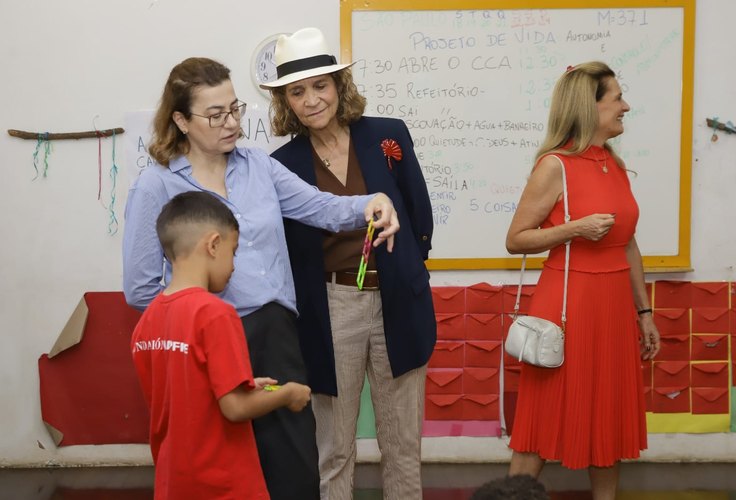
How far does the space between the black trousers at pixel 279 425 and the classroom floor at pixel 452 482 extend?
4.60ft

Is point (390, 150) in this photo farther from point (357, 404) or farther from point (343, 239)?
point (357, 404)

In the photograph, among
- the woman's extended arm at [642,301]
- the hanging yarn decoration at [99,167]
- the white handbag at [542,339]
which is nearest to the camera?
the white handbag at [542,339]

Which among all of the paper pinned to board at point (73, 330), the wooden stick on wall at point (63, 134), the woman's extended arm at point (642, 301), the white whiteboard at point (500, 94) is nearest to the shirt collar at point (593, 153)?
the woman's extended arm at point (642, 301)

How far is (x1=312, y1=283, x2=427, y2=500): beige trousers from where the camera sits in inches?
93.0

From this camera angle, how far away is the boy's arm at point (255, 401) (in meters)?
1.68

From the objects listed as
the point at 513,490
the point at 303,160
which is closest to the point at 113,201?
the point at 303,160

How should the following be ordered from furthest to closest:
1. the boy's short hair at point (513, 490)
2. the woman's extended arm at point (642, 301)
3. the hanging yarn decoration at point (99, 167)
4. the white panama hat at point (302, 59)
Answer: the hanging yarn decoration at point (99, 167)
the woman's extended arm at point (642, 301)
the white panama hat at point (302, 59)
the boy's short hair at point (513, 490)

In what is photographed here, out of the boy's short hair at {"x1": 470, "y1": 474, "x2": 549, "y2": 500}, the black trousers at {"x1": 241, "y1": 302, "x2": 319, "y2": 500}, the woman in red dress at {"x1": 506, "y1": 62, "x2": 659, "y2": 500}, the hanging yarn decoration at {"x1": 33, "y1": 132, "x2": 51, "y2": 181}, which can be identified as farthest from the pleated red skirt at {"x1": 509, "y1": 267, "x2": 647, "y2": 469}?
the hanging yarn decoration at {"x1": 33, "y1": 132, "x2": 51, "y2": 181}

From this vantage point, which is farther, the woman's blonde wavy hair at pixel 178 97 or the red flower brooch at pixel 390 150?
the red flower brooch at pixel 390 150

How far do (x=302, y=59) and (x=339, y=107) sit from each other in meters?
0.17

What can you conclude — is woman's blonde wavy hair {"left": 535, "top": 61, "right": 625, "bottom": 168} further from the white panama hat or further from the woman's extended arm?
the white panama hat

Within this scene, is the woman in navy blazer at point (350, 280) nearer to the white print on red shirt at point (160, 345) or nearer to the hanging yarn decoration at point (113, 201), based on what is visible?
the white print on red shirt at point (160, 345)

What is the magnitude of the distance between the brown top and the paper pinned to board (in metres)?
1.71

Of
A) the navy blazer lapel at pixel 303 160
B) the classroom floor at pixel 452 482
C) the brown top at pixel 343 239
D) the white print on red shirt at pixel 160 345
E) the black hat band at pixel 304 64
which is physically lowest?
the classroom floor at pixel 452 482
